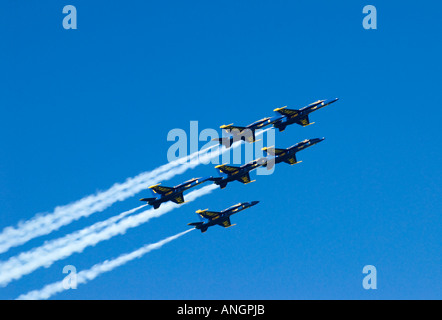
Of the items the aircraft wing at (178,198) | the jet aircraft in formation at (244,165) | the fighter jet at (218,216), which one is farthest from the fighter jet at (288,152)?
the aircraft wing at (178,198)

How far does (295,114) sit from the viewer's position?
180 m

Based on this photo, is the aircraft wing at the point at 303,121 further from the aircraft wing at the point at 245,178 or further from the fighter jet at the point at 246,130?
the aircraft wing at the point at 245,178

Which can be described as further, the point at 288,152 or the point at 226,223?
the point at 226,223

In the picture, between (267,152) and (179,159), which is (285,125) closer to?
(267,152)

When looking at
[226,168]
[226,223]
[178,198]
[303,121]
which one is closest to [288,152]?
[303,121]

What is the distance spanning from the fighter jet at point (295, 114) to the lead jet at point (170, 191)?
15.2 metres

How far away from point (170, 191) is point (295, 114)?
2520 cm

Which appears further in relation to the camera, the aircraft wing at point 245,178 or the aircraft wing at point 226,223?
the aircraft wing at point 226,223

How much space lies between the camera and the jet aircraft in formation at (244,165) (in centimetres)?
17712

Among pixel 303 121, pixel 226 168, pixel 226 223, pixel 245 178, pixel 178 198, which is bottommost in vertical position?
pixel 226 223

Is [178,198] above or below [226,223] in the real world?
above

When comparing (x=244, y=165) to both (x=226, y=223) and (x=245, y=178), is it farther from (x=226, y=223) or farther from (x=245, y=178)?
(x=226, y=223)
